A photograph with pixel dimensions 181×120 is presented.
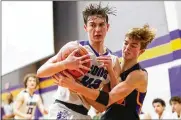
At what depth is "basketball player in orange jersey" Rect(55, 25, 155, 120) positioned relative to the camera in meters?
2.38

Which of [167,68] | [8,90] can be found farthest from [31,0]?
[167,68]

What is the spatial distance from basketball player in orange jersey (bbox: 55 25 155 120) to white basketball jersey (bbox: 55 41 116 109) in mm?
96

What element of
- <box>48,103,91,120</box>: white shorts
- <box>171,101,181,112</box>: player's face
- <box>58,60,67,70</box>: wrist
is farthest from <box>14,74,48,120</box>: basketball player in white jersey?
<box>58,60,67,70</box>: wrist

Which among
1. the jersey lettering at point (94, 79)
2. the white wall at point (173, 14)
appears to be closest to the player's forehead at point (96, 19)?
the jersey lettering at point (94, 79)

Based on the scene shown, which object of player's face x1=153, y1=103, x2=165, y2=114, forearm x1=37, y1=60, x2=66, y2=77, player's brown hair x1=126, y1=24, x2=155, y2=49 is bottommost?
player's face x1=153, y1=103, x2=165, y2=114

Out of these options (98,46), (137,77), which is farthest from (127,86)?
(98,46)

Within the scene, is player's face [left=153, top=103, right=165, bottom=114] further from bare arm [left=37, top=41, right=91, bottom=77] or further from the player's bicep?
bare arm [left=37, top=41, right=91, bottom=77]

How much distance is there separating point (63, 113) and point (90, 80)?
1.02ft

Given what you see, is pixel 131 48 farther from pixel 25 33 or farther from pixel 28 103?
pixel 25 33

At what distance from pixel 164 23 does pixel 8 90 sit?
17.3 feet

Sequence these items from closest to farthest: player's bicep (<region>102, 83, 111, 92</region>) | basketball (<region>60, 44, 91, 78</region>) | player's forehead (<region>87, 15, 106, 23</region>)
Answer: basketball (<region>60, 44, 91, 78</region>)
player's forehead (<region>87, 15, 106, 23</region>)
player's bicep (<region>102, 83, 111, 92</region>)

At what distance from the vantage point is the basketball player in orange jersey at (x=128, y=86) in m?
2.38

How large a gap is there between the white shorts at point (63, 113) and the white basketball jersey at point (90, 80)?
59 mm

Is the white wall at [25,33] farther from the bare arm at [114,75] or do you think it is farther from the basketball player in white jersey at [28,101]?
the bare arm at [114,75]
